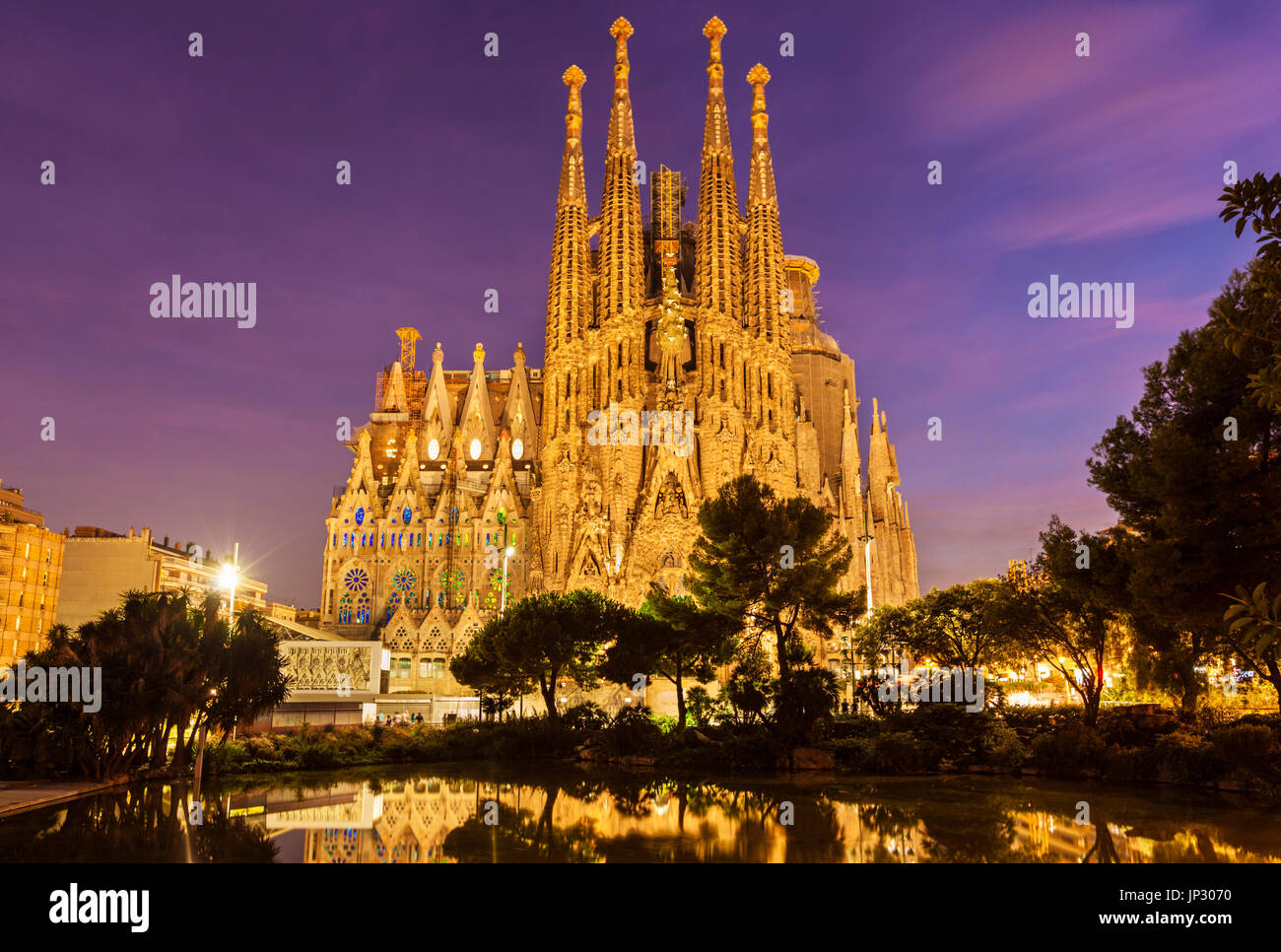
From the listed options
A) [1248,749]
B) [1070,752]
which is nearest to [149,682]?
[1070,752]

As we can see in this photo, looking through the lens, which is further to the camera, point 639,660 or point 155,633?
point 639,660

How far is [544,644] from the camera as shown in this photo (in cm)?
3647

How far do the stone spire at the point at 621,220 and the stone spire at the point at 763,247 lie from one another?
30.9ft

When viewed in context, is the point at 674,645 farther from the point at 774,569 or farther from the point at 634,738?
the point at 774,569

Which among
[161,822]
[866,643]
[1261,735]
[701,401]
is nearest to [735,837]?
[161,822]

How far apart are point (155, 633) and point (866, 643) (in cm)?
3585

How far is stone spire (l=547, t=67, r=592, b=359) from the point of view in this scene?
76.1 metres

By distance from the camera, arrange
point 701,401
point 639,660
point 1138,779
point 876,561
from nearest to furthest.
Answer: point 1138,779
point 639,660
point 701,401
point 876,561

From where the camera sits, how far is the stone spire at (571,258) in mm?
76125

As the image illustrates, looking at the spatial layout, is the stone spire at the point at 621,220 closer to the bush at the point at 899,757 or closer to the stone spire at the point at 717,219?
the stone spire at the point at 717,219

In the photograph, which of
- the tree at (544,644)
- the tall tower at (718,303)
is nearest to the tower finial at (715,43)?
the tall tower at (718,303)

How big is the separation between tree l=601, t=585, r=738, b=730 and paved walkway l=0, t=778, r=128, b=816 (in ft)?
58.4
